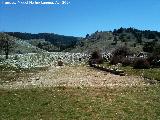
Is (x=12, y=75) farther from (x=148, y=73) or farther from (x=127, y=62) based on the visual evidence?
(x=127, y=62)

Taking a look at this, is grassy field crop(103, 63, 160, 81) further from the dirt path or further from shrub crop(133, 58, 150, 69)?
shrub crop(133, 58, 150, 69)

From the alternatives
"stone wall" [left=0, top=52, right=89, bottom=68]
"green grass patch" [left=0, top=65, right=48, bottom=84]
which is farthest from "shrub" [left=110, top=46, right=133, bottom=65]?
"green grass patch" [left=0, top=65, right=48, bottom=84]

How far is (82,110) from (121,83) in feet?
42.5

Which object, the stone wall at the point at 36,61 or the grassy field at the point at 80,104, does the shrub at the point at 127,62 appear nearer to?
the stone wall at the point at 36,61

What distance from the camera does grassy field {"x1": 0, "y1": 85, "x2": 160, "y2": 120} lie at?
19047 millimetres

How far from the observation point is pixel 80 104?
72.1 ft

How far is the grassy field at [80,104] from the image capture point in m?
19.0

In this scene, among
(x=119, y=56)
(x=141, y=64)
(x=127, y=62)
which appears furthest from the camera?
(x=119, y=56)

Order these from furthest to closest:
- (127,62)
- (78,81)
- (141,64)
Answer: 1. (127,62)
2. (141,64)
3. (78,81)

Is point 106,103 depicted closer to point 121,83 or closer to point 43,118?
point 43,118

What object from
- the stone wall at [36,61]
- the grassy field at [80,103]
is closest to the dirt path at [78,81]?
the grassy field at [80,103]

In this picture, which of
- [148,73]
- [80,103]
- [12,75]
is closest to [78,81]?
[12,75]

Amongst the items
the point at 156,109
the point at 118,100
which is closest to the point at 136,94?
the point at 118,100

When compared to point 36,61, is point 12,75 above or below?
above
